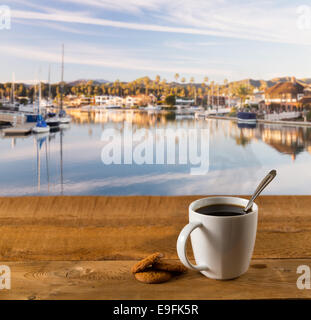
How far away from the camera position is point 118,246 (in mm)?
837

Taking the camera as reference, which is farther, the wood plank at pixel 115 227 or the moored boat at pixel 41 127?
the moored boat at pixel 41 127

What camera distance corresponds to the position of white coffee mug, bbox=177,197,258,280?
0.43 m

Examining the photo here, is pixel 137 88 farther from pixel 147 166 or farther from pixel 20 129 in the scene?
pixel 147 166

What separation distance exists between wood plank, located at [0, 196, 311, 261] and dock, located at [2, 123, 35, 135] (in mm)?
4144

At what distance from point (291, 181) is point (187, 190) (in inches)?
60.3

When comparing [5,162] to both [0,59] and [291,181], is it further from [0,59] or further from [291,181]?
[291,181]

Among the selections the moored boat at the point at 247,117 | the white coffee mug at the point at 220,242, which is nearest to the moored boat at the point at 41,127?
the moored boat at the point at 247,117

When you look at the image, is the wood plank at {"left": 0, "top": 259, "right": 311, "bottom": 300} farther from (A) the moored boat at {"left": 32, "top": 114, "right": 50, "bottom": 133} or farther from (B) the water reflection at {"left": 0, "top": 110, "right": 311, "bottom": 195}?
(A) the moored boat at {"left": 32, "top": 114, "right": 50, "bottom": 133}

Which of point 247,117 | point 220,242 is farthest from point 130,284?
point 247,117

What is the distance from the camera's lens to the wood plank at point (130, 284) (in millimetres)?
453

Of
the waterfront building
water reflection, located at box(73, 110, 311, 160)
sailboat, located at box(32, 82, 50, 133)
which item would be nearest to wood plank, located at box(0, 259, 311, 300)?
water reflection, located at box(73, 110, 311, 160)

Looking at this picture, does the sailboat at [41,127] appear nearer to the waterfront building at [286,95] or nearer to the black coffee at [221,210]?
the waterfront building at [286,95]
